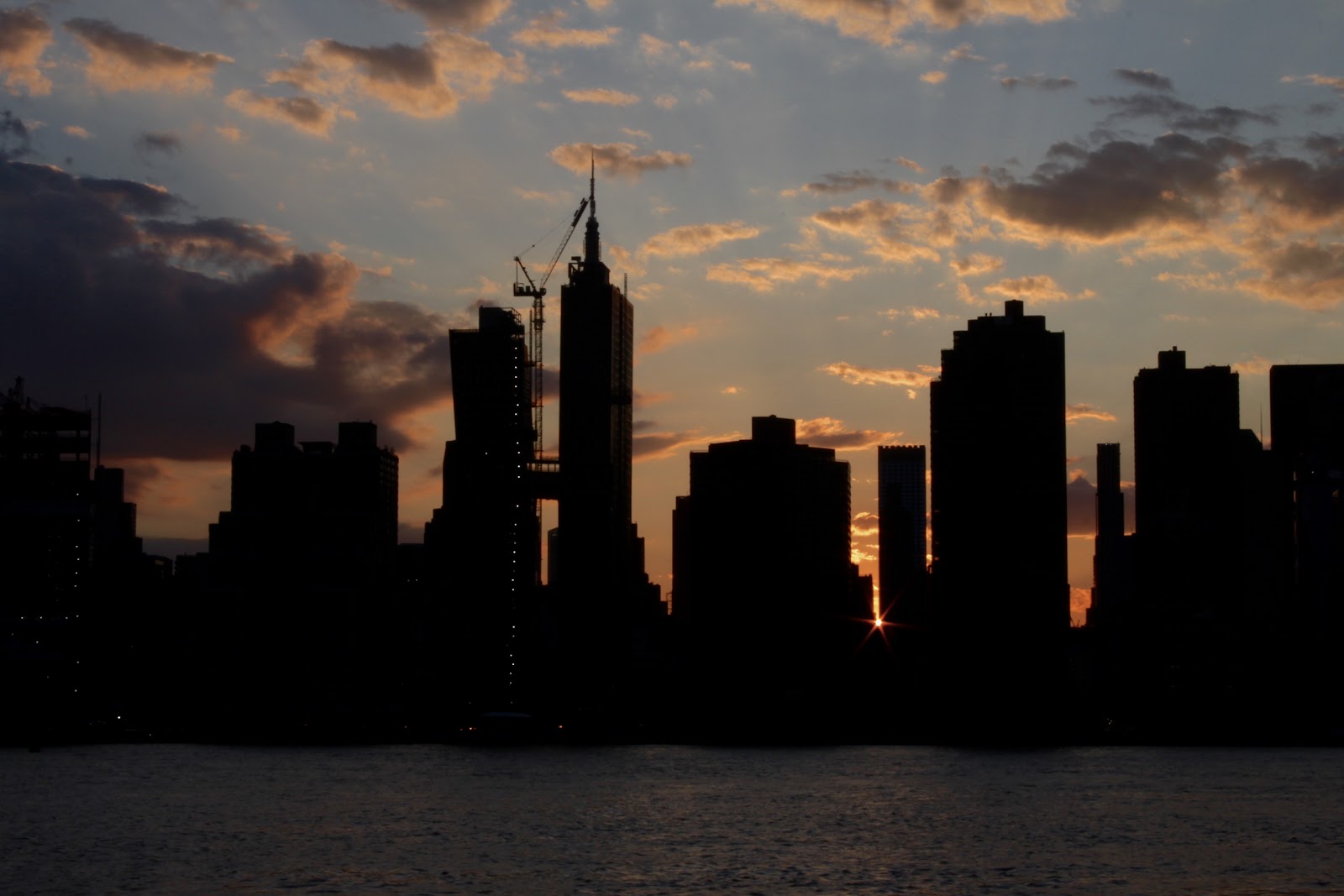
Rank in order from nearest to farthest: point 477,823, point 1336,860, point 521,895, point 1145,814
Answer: point 521,895
point 1336,860
point 477,823
point 1145,814

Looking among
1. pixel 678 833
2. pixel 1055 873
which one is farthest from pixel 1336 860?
pixel 678 833

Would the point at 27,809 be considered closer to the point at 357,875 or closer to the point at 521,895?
the point at 357,875

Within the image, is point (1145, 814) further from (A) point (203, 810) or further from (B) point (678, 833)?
(A) point (203, 810)

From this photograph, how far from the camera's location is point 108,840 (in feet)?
516

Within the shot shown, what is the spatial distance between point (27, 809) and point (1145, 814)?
12584 centimetres

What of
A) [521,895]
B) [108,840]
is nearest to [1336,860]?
[521,895]

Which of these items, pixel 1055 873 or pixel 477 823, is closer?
pixel 1055 873

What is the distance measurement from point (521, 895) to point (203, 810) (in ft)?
274

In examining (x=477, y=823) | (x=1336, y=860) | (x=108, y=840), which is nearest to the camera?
(x=1336, y=860)

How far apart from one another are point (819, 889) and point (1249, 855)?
1797 inches

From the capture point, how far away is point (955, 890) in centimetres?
12488

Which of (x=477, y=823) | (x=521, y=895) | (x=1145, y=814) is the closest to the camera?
(x=521, y=895)

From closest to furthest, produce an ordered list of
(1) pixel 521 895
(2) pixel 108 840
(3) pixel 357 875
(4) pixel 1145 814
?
(1) pixel 521 895
(3) pixel 357 875
(2) pixel 108 840
(4) pixel 1145 814

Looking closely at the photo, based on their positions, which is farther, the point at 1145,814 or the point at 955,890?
the point at 1145,814
